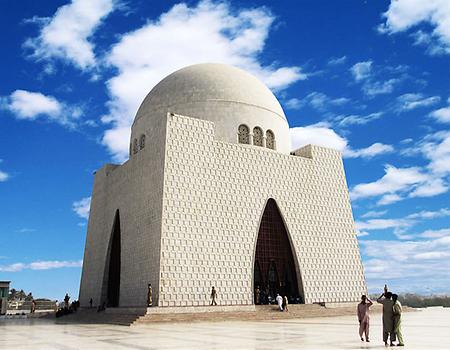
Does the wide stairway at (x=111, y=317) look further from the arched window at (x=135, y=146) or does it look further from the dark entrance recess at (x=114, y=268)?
the arched window at (x=135, y=146)

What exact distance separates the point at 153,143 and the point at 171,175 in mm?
2061

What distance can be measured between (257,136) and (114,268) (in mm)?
8960

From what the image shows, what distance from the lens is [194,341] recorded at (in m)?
7.07

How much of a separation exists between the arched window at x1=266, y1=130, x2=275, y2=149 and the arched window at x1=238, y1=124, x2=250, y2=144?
3.76ft

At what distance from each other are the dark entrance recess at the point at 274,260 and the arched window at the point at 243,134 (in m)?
3.01

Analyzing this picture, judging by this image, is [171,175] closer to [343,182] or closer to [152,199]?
[152,199]

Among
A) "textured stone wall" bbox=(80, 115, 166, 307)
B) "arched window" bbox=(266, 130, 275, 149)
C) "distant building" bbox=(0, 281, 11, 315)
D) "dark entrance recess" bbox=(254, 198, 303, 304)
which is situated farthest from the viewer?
"distant building" bbox=(0, 281, 11, 315)

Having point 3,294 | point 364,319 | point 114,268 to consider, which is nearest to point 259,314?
point 364,319

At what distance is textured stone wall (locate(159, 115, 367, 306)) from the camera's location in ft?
49.2

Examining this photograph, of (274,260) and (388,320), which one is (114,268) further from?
(388,320)

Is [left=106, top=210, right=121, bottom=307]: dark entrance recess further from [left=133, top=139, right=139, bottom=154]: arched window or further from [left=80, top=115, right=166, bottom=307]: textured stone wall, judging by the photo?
[left=133, top=139, right=139, bottom=154]: arched window

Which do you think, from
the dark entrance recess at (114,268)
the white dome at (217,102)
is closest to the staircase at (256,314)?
the dark entrance recess at (114,268)

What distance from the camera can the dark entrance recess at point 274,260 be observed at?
17.4m

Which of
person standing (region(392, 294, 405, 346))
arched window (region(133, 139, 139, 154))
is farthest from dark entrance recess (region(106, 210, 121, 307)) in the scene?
person standing (region(392, 294, 405, 346))
